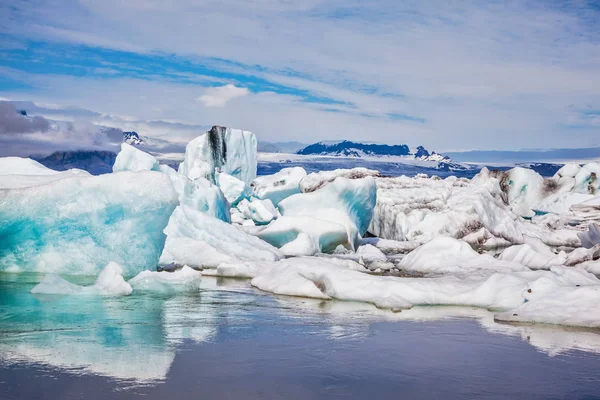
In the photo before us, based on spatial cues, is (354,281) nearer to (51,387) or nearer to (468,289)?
(468,289)

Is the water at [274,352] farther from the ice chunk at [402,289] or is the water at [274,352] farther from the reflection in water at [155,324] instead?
the ice chunk at [402,289]

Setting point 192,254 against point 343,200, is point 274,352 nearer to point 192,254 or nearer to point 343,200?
point 192,254

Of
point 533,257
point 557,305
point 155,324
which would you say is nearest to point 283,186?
point 533,257

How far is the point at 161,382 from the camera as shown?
4.93 meters

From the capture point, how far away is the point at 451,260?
536 inches

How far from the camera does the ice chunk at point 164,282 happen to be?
Result: 410 inches

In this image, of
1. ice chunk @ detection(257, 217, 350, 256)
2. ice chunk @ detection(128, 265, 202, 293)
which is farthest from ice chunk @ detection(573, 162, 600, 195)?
ice chunk @ detection(128, 265, 202, 293)

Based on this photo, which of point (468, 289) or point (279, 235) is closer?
point (468, 289)

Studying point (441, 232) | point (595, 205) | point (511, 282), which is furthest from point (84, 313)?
point (595, 205)

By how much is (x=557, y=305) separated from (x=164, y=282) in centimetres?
628

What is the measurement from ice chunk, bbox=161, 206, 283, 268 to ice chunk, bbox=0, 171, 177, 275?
2417mm

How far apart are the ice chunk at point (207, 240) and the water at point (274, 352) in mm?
4948

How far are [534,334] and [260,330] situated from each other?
10.9 feet

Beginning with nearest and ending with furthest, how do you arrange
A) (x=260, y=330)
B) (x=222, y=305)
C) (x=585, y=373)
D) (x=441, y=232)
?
1. (x=585, y=373)
2. (x=260, y=330)
3. (x=222, y=305)
4. (x=441, y=232)
